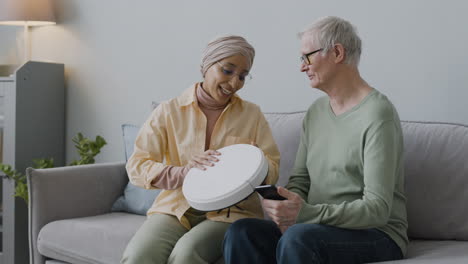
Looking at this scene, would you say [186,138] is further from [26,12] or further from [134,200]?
[26,12]

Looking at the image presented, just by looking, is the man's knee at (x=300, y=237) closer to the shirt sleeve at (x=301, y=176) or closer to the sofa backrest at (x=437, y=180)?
the shirt sleeve at (x=301, y=176)

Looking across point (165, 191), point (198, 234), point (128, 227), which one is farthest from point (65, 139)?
point (198, 234)

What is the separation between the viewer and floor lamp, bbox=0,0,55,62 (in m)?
3.75

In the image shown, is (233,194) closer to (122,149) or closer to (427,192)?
(427,192)

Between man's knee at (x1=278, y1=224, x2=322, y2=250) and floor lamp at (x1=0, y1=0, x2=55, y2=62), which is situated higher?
floor lamp at (x1=0, y1=0, x2=55, y2=62)

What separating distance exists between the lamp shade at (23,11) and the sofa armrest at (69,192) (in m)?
1.24

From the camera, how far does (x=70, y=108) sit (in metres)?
3.99

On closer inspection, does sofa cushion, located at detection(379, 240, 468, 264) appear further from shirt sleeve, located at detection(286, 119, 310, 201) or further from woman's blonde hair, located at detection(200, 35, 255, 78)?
woman's blonde hair, located at detection(200, 35, 255, 78)

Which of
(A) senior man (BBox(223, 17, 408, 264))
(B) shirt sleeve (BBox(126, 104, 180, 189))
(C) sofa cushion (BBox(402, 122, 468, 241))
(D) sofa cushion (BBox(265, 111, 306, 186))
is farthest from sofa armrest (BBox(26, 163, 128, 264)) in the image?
(C) sofa cushion (BBox(402, 122, 468, 241))

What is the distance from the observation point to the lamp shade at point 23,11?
12.3 ft

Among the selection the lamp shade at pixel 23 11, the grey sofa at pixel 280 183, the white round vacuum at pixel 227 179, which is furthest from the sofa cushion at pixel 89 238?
the lamp shade at pixel 23 11

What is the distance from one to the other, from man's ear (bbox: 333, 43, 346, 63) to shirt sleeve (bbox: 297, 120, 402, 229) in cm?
28

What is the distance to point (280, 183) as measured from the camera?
253 cm

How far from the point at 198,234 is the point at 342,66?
68 cm
